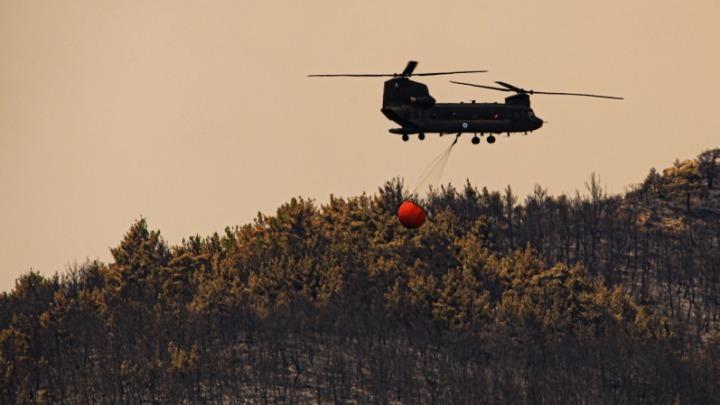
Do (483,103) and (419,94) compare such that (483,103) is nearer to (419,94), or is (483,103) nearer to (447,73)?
(419,94)

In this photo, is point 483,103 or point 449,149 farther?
point 483,103

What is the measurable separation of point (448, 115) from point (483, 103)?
2.59 metres

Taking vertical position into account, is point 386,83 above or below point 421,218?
above

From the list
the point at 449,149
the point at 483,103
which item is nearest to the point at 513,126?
the point at 483,103

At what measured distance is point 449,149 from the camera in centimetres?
11550

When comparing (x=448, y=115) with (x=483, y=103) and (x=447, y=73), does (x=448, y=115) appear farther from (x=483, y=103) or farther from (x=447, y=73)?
(x=447, y=73)

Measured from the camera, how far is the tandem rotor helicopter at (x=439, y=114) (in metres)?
122

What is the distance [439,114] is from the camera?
12244 centimetres

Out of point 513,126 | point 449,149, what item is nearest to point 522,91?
point 513,126

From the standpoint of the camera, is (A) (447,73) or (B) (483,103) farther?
(B) (483,103)

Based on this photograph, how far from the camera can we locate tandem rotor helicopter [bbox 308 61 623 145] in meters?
122

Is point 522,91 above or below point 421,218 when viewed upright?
above

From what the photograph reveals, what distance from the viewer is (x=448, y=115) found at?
12262cm

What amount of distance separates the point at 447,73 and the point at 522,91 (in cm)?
1354
